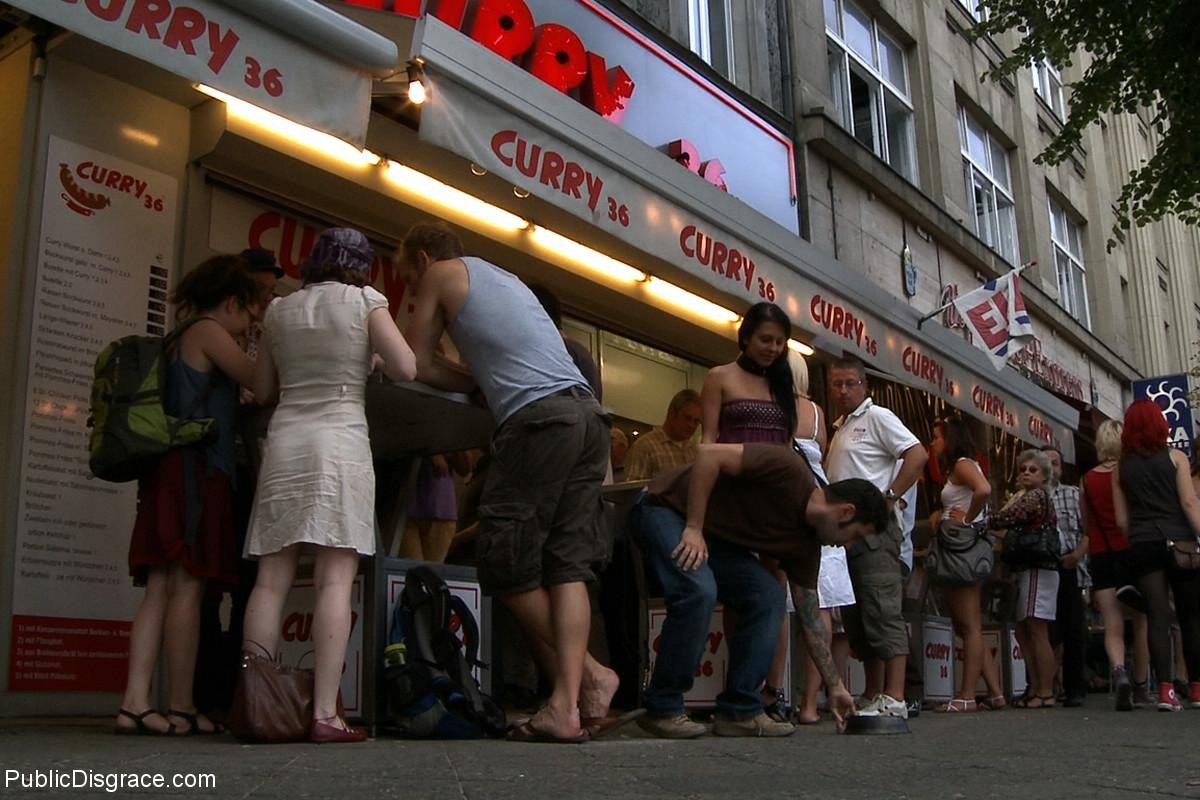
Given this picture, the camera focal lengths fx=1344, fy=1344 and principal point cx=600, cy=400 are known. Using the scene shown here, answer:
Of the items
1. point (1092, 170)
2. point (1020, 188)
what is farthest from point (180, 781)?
point (1092, 170)

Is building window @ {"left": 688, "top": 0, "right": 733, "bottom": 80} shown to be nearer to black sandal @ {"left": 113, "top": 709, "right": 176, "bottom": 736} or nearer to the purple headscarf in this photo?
→ the purple headscarf

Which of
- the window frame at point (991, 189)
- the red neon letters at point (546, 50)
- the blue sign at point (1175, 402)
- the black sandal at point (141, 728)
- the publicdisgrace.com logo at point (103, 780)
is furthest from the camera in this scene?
the window frame at point (991, 189)

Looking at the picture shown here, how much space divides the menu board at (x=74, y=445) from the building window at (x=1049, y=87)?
19.6 m

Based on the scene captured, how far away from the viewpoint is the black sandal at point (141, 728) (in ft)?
14.8

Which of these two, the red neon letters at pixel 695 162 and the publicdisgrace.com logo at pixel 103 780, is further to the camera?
the red neon letters at pixel 695 162

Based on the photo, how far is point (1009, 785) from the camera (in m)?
3.23

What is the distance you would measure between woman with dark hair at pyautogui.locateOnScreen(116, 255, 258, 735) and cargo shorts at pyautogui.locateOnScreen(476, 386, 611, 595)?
3.28ft

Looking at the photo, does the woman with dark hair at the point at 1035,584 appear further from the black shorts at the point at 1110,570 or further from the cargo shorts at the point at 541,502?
the cargo shorts at the point at 541,502

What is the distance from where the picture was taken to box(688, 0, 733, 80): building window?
41.1 feet

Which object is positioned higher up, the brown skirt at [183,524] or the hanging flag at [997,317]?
the hanging flag at [997,317]

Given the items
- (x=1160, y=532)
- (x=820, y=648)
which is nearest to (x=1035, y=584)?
(x=1160, y=532)

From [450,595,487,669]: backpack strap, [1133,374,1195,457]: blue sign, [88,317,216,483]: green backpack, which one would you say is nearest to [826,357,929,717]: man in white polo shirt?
[450,595,487,669]: backpack strap

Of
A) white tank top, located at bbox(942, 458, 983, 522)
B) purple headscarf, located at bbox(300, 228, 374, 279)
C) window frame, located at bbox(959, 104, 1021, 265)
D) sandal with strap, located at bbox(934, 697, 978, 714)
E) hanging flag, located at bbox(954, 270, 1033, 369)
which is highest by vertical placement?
window frame, located at bbox(959, 104, 1021, 265)

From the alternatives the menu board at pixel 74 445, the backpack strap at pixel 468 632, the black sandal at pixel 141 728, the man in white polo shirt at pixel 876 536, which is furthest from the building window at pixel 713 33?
the black sandal at pixel 141 728
